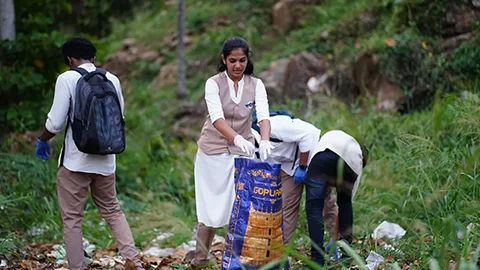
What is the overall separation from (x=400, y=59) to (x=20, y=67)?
5.70 meters

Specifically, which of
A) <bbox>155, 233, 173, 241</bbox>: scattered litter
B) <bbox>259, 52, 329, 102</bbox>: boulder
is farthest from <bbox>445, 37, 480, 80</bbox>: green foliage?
<bbox>155, 233, 173, 241</bbox>: scattered litter

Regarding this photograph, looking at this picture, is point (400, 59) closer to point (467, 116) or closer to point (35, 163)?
point (467, 116)

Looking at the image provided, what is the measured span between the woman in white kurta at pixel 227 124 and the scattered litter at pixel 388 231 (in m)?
1.43

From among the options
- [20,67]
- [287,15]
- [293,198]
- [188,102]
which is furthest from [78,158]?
[287,15]

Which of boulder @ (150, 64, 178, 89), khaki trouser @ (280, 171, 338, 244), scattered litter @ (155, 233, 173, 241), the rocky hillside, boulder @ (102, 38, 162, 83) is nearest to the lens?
khaki trouser @ (280, 171, 338, 244)

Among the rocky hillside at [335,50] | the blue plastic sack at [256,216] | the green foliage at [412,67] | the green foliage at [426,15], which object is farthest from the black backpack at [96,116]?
the green foliage at [426,15]

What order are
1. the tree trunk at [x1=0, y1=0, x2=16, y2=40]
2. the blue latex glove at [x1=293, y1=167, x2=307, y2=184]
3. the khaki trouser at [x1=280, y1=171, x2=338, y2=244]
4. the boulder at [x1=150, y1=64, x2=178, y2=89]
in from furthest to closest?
Answer: the boulder at [x1=150, y1=64, x2=178, y2=89] < the tree trunk at [x1=0, y1=0, x2=16, y2=40] < the khaki trouser at [x1=280, y1=171, x2=338, y2=244] < the blue latex glove at [x1=293, y1=167, x2=307, y2=184]

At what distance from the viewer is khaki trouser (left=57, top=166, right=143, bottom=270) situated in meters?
4.36

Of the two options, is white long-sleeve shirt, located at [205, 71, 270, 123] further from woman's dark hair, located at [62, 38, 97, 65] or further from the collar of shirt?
woman's dark hair, located at [62, 38, 97, 65]

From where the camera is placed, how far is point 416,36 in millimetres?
9961

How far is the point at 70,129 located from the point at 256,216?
140 centimetres

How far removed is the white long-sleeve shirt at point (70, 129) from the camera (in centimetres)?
421

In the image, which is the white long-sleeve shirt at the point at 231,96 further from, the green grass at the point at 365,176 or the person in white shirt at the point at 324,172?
the green grass at the point at 365,176

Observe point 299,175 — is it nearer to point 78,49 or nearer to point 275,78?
point 78,49
